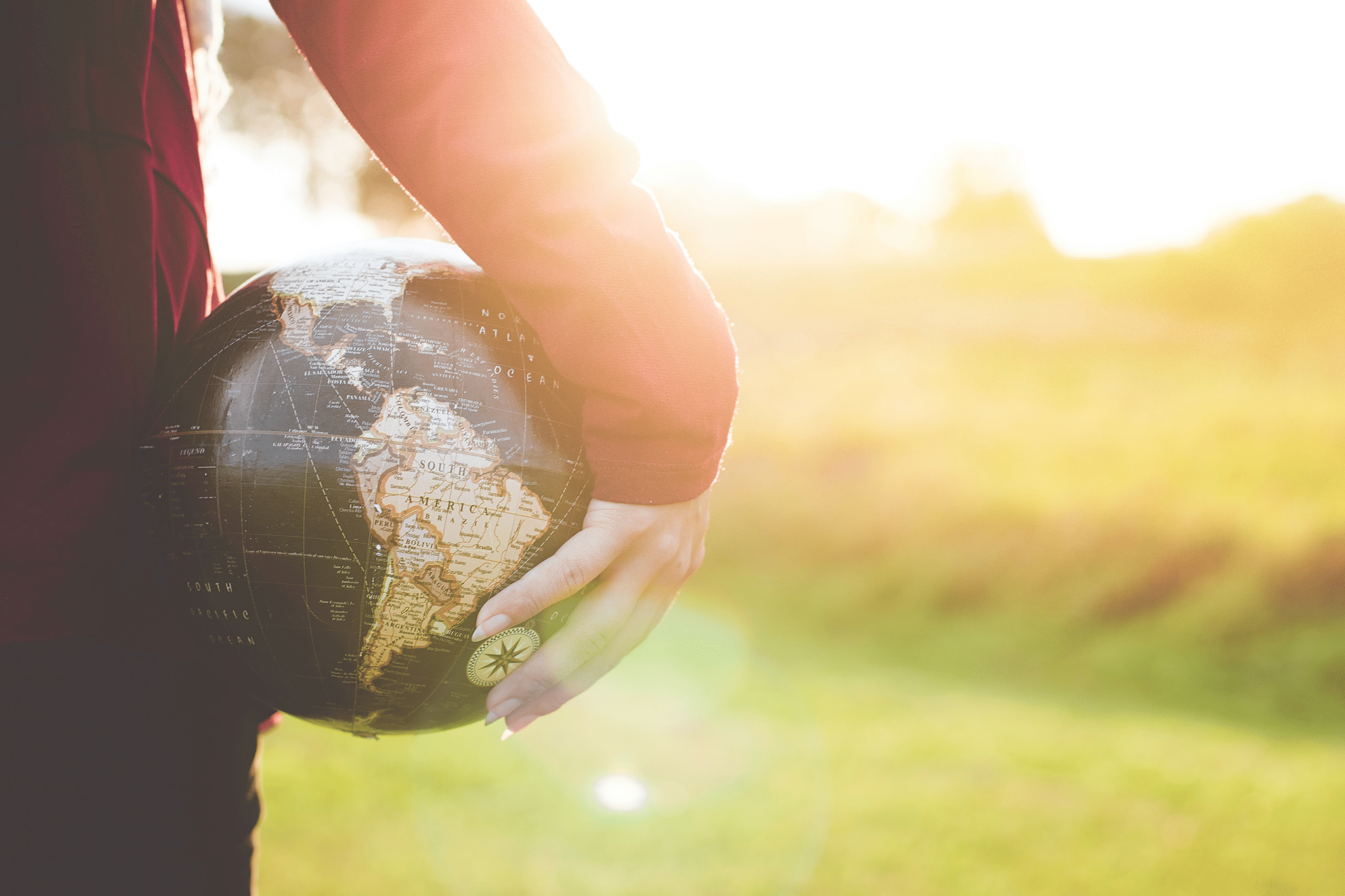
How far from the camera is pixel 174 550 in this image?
1.65 metres

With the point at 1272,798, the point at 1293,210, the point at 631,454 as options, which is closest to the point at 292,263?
the point at 631,454

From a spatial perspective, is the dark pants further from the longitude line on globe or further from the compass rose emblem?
the compass rose emblem

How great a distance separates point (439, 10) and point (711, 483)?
2.91 ft

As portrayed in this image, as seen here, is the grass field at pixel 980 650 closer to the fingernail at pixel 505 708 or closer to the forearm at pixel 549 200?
the fingernail at pixel 505 708

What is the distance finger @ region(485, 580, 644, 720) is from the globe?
6 cm

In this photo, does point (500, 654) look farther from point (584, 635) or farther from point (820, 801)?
point (820, 801)

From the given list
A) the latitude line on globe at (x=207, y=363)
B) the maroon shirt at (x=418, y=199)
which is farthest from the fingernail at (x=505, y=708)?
the latitude line on globe at (x=207, y=363)

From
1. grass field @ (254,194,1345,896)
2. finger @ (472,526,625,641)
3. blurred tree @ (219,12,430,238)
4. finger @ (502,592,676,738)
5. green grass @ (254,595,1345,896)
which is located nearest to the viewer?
finger @ (472,526,625,641)

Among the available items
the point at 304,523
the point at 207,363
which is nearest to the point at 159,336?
the point at 207,363

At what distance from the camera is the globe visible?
5.35ft

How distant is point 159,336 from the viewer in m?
1.68

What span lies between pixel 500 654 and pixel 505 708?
96 millimetres

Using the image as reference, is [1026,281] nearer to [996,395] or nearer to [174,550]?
[996,395]

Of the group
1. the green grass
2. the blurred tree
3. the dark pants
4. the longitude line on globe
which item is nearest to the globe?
the longitude line on globe
